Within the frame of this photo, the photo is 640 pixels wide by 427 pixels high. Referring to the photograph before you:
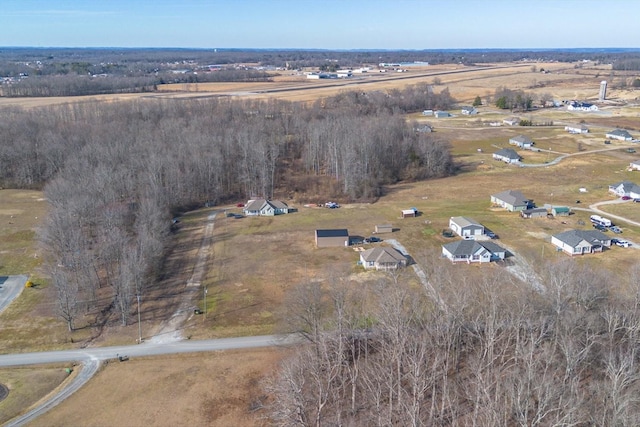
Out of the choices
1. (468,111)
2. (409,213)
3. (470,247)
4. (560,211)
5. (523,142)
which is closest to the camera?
(470,247)

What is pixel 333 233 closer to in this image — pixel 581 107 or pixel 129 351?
pixel 129 351

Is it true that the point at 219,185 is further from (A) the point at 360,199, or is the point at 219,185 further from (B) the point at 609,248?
(B) the point at 609,248

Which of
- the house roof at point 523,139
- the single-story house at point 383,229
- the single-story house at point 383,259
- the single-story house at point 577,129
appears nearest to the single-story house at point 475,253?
the single-story house at point 383,259

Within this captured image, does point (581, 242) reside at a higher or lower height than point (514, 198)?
lower

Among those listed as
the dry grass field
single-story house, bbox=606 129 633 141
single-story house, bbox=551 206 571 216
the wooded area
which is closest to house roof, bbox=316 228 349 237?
the dry grass field

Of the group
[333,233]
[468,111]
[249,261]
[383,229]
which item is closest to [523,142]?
[468,111]

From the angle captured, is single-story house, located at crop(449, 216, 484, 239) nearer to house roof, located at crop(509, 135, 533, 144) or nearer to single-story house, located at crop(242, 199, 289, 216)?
single-story house, located at crop(242, 199, 289, 216)

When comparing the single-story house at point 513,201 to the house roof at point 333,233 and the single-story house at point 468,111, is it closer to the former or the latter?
the house roof at point 333,233
